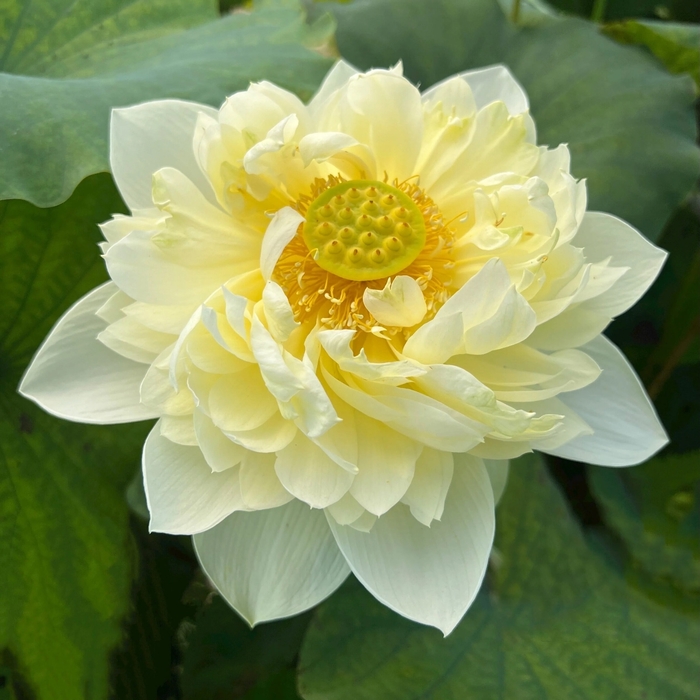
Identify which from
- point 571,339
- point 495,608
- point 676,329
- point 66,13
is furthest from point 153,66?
point 676,329

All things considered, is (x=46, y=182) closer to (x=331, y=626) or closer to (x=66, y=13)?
(x=66, y=13)

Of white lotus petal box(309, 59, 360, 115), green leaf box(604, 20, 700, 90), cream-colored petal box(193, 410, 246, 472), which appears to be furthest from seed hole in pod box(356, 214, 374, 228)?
green leaf box(604, 20, 700, 90)

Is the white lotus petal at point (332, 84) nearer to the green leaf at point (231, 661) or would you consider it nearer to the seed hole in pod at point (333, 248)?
the seed hole in pod at point (333, 248)

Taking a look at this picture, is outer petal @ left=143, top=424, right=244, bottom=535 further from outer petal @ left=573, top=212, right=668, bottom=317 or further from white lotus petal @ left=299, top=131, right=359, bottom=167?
outer petal @ left=573, top=212, right=668, bottom=317

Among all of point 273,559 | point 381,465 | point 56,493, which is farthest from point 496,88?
point 56,493

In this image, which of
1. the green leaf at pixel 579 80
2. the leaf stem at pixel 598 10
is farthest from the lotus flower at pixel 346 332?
the leaf stem at pixel 598 10
